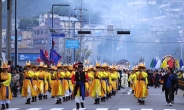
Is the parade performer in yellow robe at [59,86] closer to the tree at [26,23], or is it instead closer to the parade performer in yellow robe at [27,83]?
the parade performer in yellow robe at [27,83]

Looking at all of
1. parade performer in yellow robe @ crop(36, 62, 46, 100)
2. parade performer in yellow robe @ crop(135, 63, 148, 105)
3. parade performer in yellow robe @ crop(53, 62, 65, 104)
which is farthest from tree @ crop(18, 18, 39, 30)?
parade performer in yellow robe @ crop(135, 63, 148, 105)

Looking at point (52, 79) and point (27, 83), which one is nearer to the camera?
point (27, 83)

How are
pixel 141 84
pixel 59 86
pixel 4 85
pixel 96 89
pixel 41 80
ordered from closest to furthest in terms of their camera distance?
pixel 4 85, pixel 141 84, pixel 96 89, pixel 59 86, pixel 41 80

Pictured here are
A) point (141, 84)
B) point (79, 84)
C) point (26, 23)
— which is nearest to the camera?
point (79, 84)

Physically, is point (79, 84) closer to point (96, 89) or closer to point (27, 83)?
point (96, 89)

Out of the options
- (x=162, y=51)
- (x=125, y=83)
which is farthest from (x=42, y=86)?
(x=162, y=51)

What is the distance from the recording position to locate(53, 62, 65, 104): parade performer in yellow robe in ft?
108

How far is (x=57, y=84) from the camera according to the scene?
109 ft

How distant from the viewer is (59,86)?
3319 centimetres

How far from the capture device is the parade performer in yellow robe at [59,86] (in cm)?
3281

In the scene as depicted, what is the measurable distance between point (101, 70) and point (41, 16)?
5296 inches

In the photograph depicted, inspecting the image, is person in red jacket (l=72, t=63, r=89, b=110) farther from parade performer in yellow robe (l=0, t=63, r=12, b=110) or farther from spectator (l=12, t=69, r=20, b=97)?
spectator (l=12, t=69, r=20, b=97)

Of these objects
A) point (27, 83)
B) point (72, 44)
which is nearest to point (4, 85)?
point (27, 83)

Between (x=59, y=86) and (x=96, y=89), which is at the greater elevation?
(x=59, y=86)
